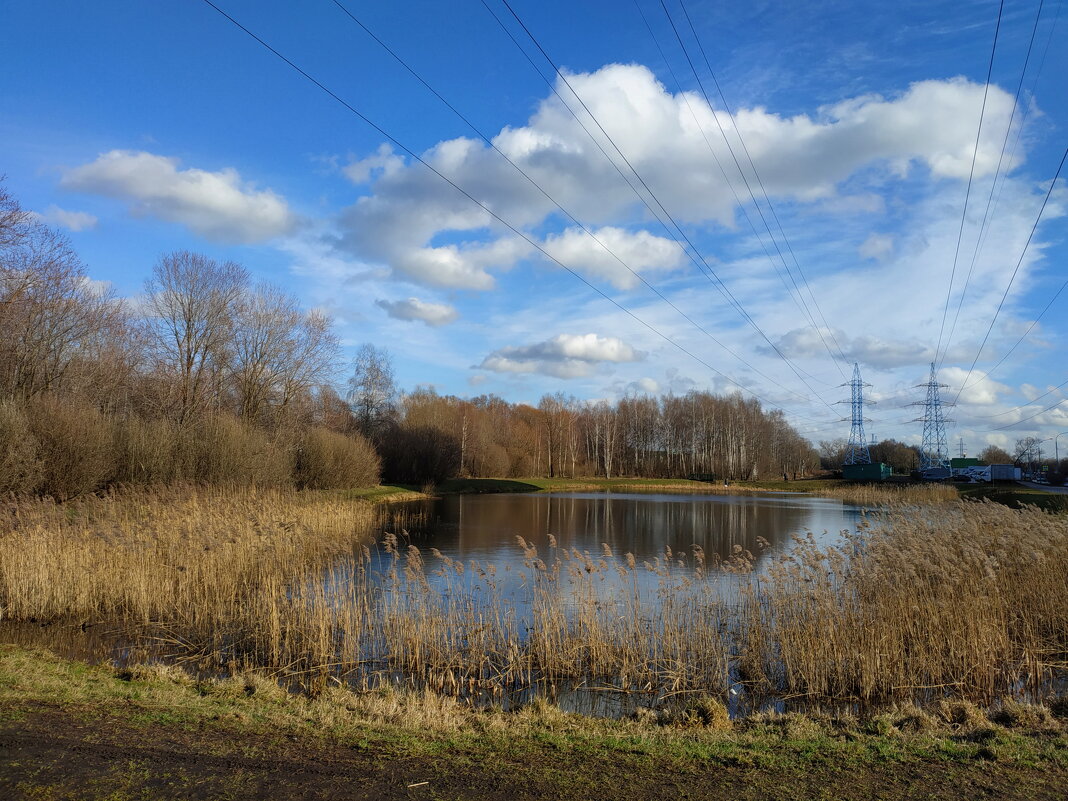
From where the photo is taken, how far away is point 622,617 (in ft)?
32.6

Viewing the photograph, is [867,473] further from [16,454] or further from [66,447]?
[16,454]

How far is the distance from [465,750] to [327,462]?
34.6 metres

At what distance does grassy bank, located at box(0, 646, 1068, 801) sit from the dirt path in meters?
0.02

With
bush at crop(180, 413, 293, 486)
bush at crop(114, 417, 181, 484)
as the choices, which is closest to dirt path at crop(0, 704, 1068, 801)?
bush at crop(114, 417, 181, 484)

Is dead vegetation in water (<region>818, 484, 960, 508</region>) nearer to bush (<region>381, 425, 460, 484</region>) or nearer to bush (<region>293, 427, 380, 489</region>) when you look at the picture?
bush (<region>293, 427, 380, 489</region>)

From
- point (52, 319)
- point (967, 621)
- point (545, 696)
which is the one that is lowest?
point (545, 696)

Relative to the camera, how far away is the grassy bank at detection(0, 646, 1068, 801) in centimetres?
455

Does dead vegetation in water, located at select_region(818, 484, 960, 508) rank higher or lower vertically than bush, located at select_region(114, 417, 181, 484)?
lower

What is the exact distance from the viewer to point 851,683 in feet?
27.4

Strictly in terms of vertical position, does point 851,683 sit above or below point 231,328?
below

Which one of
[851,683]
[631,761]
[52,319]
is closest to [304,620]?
[631,761]

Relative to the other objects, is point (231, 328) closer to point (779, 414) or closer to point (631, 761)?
point (631, 761)

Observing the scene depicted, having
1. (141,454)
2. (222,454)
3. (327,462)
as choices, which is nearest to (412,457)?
→ (327,462)

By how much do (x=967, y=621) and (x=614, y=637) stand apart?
4.59 metres
